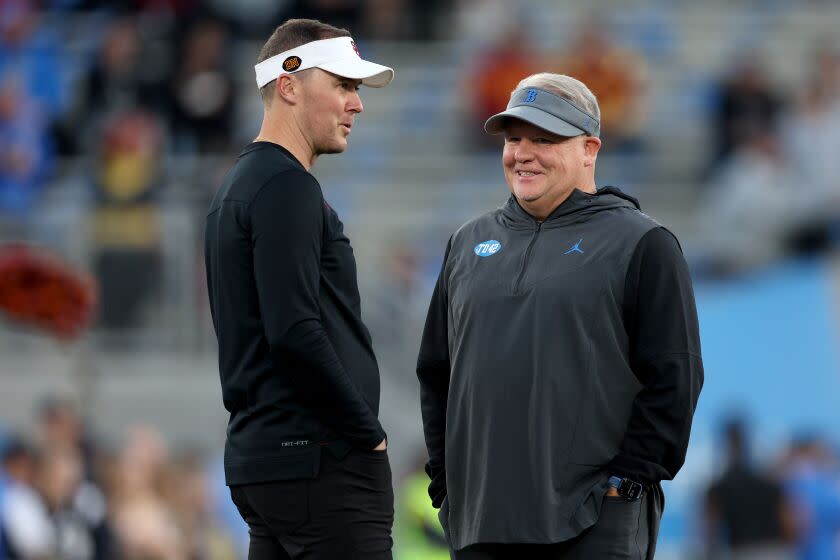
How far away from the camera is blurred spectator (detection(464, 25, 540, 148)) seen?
15062 millimetres

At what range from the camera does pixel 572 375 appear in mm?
4441

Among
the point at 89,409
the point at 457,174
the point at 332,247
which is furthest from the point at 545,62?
the point at 332,247

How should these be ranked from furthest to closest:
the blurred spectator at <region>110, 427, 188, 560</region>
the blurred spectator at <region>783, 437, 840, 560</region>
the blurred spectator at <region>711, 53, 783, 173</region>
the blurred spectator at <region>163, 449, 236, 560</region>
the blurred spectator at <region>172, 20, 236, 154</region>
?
the blurred spectator at <region>711, 53, 783, 173</region> < the blurred spectator at <region>172, 20, 236, 154</region> < the blurred spectator at <region>783, 437, 840, 560</region> < the blurred spectator at <region>163, 449, 236, 560</region> < the blurred spectator at <region>110, 427, 188, 560</region>

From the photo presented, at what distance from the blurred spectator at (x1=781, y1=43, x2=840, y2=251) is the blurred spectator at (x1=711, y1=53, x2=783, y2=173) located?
0.32 metres

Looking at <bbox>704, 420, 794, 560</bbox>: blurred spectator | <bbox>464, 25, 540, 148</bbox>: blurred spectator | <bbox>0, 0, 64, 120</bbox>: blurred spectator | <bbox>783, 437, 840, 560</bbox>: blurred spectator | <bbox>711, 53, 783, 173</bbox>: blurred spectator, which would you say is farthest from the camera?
<bbox>711, 53, 783, 173</bbox>: blurred spectator

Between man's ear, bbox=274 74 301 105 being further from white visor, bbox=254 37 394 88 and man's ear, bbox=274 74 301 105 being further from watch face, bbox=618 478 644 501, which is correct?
watch face, bbox=618 478 644 501

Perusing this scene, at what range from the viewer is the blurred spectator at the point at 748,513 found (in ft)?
37.1

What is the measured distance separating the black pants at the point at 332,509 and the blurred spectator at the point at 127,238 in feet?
24.5

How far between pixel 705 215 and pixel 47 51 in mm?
6124

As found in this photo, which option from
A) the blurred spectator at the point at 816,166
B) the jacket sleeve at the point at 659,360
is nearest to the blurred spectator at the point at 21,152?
the blurred spectator at the point at 816,166

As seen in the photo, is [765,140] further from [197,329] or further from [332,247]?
[332,247]

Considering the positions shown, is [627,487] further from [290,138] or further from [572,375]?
[290,138]

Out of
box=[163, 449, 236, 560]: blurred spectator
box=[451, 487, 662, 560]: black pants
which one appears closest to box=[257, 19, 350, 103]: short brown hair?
box=[451, 487, 662, 560]: black pants

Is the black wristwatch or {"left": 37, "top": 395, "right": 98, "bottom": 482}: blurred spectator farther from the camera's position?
{"left": 37, "top": 395, "right": 98, "bottom": 482}: blurred spectator
